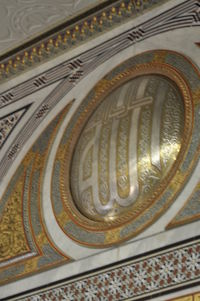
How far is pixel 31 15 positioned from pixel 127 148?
3.76 feet

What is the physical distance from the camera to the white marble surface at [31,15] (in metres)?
4.09

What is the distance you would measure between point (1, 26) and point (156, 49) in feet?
3.41

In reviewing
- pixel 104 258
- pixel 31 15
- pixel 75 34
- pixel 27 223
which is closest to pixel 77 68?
pixel 75 34

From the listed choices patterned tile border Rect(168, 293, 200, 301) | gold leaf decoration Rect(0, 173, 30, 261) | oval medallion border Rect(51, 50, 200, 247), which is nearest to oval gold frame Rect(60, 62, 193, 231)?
oval medallion border Rect(51, 50, 200, 247)

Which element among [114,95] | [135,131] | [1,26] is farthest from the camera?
[1,26]

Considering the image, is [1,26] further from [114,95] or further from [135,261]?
[135,261]

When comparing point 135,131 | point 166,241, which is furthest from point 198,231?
point 135,131

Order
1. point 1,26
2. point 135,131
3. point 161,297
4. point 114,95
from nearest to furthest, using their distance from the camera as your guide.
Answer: point 161,297 < point 135,131 < point 114,95 < point 1,26

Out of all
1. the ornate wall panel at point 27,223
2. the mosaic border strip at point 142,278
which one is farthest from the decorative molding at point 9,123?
the mosaic border strip at point 142,278

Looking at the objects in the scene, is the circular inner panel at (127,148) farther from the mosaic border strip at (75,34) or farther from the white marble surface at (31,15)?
the white marble surface at (31,15)

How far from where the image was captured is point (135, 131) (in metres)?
3.60

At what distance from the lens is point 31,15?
4.17m

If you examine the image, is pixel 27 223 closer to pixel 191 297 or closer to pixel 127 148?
pixel 127 148

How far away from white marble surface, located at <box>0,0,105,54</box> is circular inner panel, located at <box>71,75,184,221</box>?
62 cm
